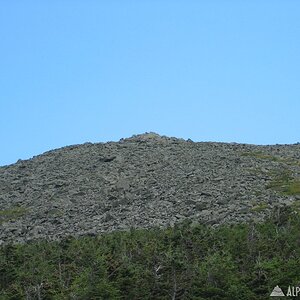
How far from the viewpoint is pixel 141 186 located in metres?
126

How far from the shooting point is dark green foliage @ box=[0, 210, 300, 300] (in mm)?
65312

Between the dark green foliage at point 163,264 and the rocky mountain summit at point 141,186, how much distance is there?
45.7 feet

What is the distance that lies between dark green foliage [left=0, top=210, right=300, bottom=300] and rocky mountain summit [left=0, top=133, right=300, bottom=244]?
13941 mm

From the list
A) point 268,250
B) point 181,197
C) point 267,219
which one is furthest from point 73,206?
point 268,250

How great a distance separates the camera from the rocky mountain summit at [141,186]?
4225 inches

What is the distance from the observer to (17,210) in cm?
12438

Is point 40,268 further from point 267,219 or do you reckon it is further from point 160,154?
point 160,154

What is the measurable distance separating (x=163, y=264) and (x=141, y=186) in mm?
55122
